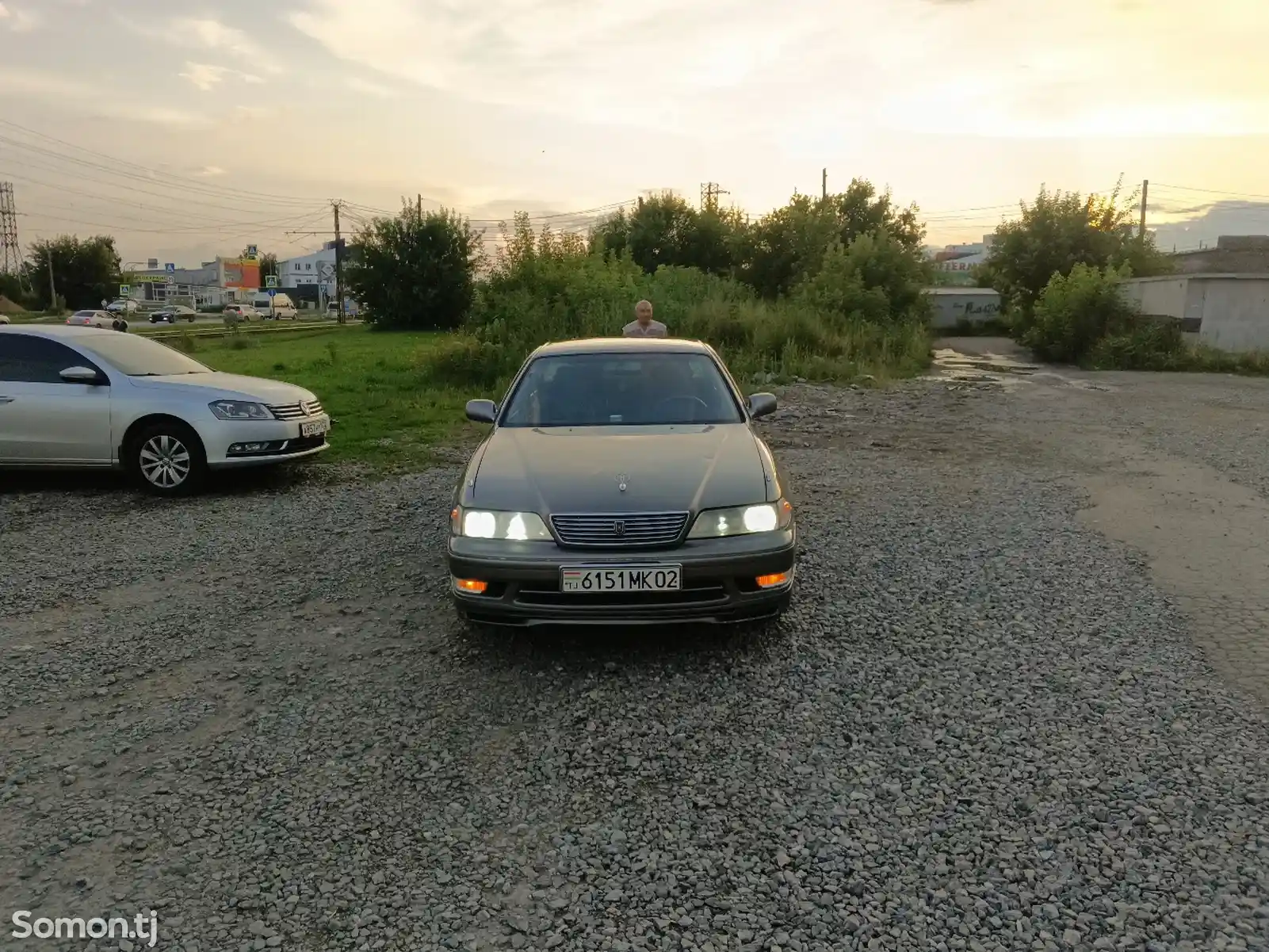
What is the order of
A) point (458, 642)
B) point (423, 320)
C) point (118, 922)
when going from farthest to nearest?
point (423, 320) → point (458, 642) → point (118, 922)

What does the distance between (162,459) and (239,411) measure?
80cm

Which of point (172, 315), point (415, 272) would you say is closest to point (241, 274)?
point (172, 315)

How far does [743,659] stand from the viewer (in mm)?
4445

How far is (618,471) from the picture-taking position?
4441mm

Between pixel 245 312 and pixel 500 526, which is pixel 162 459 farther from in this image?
pixel 245 312

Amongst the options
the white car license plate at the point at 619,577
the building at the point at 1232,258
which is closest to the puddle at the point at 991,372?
the white car license plate at the point at 619,577

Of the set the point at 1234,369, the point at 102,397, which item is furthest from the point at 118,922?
the point at 1234,369

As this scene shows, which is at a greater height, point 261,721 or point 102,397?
point 102,397

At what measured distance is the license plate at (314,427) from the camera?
867 centimetres

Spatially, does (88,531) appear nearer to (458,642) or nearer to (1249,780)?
(458,642)

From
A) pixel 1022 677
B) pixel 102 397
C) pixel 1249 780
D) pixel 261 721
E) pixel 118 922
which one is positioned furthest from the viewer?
pixel 102 397

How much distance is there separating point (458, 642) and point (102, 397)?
5.46 m

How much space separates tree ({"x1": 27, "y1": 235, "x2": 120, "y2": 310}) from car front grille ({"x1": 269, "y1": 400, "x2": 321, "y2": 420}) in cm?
8385

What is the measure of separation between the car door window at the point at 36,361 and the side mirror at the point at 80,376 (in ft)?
0.19
